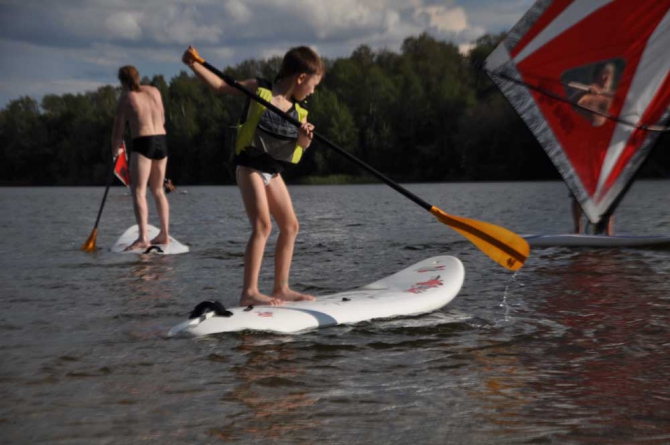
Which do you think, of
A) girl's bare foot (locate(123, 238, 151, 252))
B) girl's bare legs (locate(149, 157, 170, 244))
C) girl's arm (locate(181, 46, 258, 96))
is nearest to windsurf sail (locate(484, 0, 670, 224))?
girl's bare legs (locate(149, 157, 170, 244))

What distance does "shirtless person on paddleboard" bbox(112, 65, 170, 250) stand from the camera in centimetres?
853

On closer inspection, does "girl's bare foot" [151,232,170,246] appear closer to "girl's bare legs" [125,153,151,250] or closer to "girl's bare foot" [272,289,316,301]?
"girl's bare legs" [125,153,151,250]

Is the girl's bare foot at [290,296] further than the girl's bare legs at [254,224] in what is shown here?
Yes

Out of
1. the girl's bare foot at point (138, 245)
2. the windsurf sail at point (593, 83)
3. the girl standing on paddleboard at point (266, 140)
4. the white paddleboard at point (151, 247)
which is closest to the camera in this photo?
the girl standing on paddleboard at point (266, 140)

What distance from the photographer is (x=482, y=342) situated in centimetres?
416

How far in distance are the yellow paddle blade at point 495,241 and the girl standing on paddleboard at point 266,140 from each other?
3.53 ft

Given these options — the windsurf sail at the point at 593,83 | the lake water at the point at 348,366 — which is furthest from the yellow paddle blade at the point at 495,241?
the windsurf sail at the point at 593,83

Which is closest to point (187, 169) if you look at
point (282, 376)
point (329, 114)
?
point (329, 114)

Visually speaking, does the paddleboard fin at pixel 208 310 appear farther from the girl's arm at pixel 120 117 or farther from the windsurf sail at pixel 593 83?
the windsurf sail at pixel 593 83

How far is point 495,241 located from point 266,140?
163cm

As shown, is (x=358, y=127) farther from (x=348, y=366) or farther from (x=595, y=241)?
(x=348, y=366)

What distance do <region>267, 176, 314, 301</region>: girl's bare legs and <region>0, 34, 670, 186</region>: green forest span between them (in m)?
55.7

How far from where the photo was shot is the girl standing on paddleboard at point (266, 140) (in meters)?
4.82

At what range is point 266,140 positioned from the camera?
15.9ft
